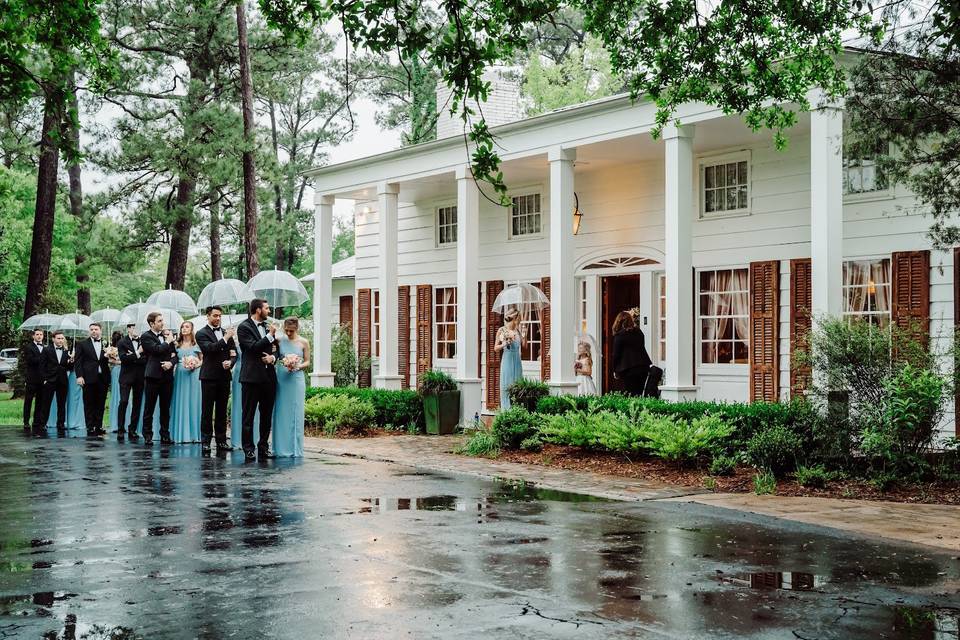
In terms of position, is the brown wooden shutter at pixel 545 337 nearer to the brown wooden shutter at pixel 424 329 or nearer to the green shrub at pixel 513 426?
the brown wooden shutter at pixel 424 329

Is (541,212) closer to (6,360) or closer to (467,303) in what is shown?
(467,303)

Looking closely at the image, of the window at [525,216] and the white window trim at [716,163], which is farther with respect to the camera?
the window at [525,216]

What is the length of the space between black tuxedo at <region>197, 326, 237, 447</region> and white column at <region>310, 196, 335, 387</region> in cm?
514

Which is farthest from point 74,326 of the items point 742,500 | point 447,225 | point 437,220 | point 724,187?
point 742,500

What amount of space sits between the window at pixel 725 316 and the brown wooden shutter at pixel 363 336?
29.9ft

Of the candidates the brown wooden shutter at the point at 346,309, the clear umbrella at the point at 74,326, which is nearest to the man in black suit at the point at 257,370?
the clear umbrella at the point at 74,326

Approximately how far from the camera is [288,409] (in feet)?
49.9

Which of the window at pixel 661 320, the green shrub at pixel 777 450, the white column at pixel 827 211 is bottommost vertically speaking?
the green shrub at pixel 777 450

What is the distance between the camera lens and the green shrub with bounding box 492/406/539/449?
595 inches

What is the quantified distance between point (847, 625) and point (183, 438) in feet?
46.8

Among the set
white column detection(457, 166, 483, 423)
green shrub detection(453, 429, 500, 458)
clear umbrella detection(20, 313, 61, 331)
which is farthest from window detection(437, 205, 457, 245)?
clear umbrella detection(20, 313, 61, 331)

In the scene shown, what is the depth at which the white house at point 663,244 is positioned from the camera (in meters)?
14.6

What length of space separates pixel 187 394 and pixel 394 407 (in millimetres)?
3545

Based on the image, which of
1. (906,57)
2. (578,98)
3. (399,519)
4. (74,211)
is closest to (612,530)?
(399,519)
